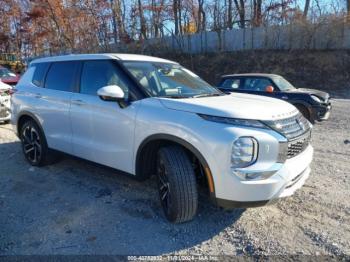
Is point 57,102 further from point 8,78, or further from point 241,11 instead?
point 241,11

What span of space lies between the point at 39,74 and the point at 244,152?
12.6 feet

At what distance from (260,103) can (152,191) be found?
1.84 m

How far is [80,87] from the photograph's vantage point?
14.4 feet

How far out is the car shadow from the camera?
3119mm

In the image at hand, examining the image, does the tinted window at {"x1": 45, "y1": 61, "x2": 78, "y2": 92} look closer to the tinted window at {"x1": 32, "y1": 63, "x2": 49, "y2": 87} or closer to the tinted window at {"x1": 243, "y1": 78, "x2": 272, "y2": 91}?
the tinted window at {"x1": 32, "y1": 63, "x2": 49, "y2": 87}

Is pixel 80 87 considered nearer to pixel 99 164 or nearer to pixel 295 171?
pixel 99 164

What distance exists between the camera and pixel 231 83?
401 inches

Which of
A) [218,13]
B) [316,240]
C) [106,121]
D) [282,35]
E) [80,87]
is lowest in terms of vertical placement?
[316,240]

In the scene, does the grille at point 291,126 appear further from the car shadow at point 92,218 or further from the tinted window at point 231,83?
the tinted window at point 231,83

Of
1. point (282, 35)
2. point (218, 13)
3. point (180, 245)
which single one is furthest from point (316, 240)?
point (218, 13)

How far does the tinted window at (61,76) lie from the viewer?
457cm

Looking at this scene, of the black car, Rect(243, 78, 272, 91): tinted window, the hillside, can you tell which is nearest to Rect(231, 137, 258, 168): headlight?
the black car

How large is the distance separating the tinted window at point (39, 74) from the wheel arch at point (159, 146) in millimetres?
2456

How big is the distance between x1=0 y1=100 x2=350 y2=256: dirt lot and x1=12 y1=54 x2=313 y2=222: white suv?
363mm
